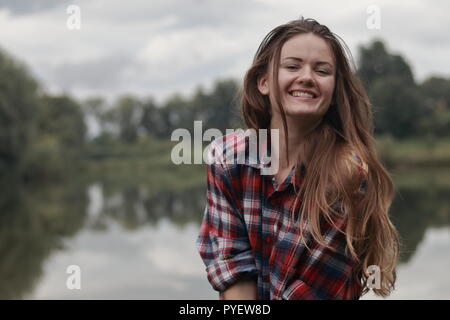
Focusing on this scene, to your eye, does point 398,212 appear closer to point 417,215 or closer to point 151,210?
point 417,215

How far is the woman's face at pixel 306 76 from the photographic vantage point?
1796 mm

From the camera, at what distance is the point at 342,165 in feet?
5.91

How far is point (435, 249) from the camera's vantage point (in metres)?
11.2

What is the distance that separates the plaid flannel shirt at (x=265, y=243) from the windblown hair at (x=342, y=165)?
0.04 meters

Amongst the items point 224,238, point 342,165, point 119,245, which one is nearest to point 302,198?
point 342,165

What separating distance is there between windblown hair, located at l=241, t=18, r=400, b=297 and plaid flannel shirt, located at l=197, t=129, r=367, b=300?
0.14 feet

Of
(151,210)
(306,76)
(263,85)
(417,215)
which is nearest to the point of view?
(306,76)

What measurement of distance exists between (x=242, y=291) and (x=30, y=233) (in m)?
14.2

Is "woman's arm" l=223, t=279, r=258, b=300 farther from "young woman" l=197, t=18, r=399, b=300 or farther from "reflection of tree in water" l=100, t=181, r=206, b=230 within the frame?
"reflection of tree in water" l=100, t=181, r=206, b=230

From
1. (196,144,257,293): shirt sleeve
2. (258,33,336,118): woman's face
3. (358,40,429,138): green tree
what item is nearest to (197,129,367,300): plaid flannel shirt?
(196,144,257,293): shirt sleeve

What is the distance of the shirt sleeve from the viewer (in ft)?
5.87

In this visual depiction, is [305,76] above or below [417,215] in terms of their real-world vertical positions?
above

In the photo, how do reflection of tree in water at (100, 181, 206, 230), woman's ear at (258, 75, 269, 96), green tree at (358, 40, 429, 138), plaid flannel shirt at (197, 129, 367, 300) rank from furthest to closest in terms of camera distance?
1. green tree at (358, 40, 429, 138)
2. reflection of tree in water at (100, 181, 206, 230)
3. woman's ear at (258, 75, 269, 96)
4. plaid flannel shirt at (197, 129, 367, 300)

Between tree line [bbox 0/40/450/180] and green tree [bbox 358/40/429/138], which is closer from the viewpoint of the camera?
tree line [bbox 0/40/450/180]
